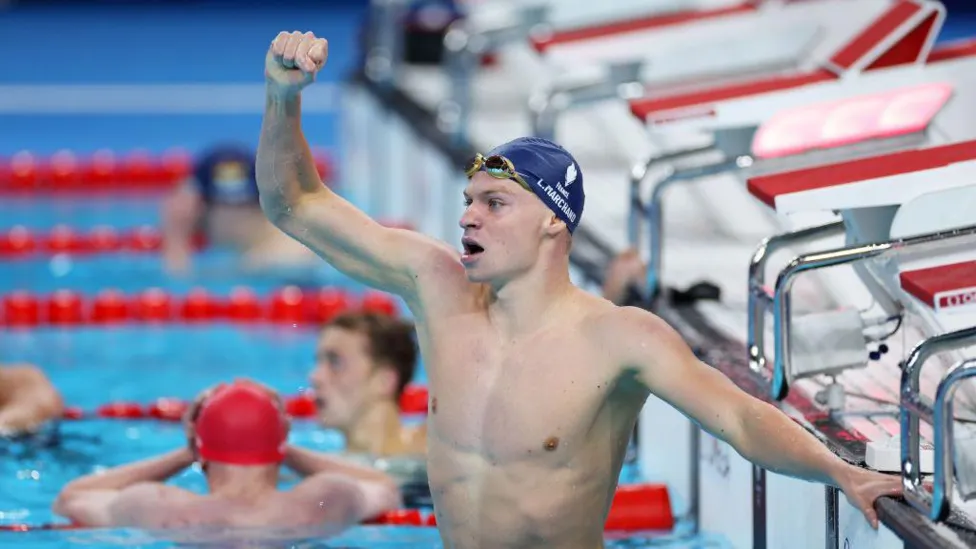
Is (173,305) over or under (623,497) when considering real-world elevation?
over

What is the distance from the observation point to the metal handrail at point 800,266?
3.44m

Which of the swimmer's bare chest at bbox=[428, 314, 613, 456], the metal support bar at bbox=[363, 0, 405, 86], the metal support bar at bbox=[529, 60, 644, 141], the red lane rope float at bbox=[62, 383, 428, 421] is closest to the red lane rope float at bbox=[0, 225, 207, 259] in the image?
the metal support bar at bbox=[363, 0, 405, 86]

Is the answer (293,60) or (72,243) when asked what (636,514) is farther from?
(72,243)

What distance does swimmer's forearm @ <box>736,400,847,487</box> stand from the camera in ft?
9.94

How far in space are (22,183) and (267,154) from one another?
807 cm

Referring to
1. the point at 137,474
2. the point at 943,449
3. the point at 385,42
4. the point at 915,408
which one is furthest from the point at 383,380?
the point at 385,42

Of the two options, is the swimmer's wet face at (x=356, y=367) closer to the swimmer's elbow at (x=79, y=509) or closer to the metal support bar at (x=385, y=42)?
the swimmer's elbow at (x=79, y=509)

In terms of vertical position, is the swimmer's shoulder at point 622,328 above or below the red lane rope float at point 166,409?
above

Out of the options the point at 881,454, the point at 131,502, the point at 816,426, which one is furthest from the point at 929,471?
the point at 131,502

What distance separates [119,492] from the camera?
432 cm

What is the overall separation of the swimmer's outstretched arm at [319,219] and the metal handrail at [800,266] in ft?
2.36

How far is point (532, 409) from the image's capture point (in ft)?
10.7

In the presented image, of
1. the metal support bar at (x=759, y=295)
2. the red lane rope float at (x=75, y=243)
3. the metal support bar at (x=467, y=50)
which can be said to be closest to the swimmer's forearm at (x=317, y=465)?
the metal support bar at (x=759, y=295)

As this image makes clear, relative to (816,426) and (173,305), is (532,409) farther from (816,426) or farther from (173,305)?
(173,305)
